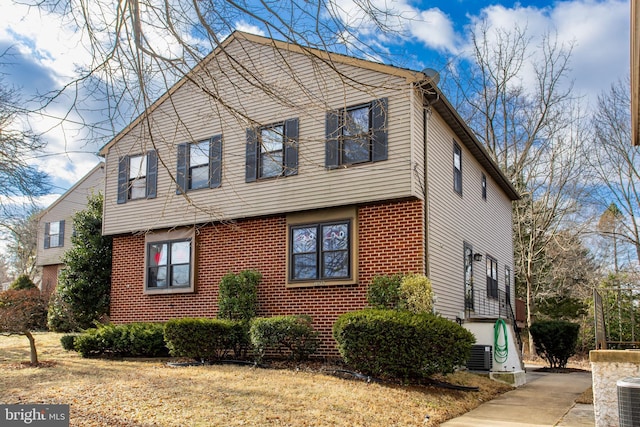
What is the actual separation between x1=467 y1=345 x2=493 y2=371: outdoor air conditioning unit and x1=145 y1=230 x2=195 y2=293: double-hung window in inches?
283

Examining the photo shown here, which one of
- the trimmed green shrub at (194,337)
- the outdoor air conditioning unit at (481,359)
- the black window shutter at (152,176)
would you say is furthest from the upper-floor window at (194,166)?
the outdoor air conditioning unit at (481,359)

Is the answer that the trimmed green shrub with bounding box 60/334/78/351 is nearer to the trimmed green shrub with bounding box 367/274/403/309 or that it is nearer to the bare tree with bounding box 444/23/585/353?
the trimmed green shrub with bounding box 367/274/403/309

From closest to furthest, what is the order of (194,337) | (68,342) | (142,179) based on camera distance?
1. (194,337)
2. (68,342)
3. (142,179)

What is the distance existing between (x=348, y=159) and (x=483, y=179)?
Answer: 693 centimetres

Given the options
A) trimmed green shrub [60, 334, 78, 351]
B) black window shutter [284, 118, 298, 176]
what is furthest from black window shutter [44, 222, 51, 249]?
black window shutter [284, 118, 298, 176]

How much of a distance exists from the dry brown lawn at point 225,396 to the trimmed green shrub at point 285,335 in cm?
72

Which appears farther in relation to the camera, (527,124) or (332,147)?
(527,124)

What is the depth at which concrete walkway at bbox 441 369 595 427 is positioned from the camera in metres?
8.37

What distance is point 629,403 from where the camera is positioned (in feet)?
18.4

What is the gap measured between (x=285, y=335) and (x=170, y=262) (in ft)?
17.6

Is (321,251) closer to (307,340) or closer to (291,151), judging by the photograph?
(307,340)

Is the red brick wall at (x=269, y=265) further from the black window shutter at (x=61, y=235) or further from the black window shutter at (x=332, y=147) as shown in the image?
the black window shutter at (x=61, y=235)

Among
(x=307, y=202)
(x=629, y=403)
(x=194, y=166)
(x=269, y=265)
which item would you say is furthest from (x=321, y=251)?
(x=629, y=403)

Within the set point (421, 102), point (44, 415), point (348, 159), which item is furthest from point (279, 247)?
point (44, 415)
